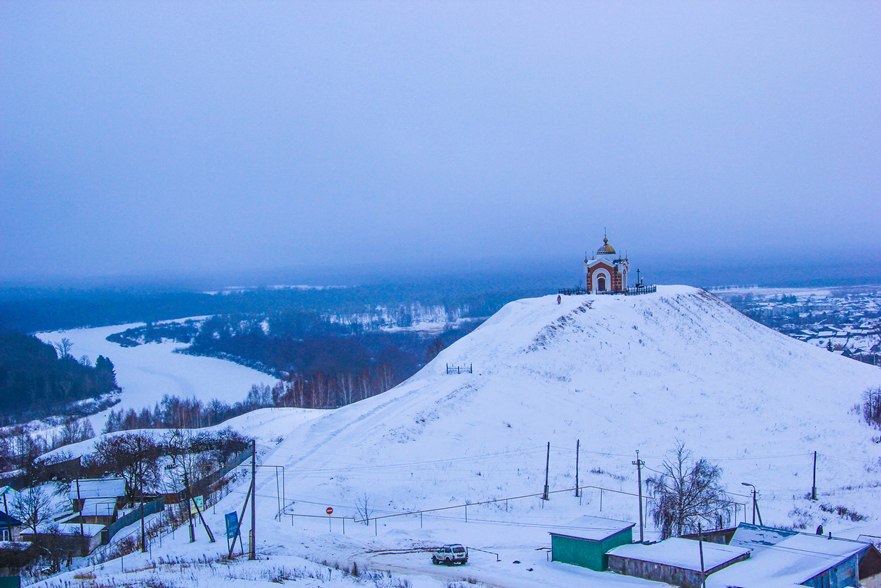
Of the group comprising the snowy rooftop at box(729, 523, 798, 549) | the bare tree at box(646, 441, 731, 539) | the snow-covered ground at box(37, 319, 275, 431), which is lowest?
the snow-covered ground at box(37, 319, 275, 431)

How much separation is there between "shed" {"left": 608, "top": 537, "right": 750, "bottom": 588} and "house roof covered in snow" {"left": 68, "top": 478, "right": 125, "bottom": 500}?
991 inches

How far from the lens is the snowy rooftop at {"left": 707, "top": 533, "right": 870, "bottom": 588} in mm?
19016

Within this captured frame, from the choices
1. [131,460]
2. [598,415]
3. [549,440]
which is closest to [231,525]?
[131,460]

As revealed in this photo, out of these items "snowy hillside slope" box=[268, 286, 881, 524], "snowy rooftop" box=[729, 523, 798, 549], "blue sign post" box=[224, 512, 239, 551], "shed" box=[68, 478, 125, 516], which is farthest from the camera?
"shed" box=[68, 478, 125, 516]

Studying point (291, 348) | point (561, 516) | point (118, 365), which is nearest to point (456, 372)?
point (561, 516)

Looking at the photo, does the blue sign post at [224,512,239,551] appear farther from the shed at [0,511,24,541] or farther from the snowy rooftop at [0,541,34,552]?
the shed at [0,511,24,541]

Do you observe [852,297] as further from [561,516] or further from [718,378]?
[561,516]

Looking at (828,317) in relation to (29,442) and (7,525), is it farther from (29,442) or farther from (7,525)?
(7,525)

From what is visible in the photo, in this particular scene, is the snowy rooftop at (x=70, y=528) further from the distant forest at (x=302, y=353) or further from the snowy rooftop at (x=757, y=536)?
the distant forest at (x=302, y=353)

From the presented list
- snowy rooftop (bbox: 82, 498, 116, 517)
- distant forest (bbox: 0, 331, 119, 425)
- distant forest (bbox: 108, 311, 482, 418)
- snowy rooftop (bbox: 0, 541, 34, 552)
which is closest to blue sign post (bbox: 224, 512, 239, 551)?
snowy rooftop (bbox: 0, 541, 34, 552)

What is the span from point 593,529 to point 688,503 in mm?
6072

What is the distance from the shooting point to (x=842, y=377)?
5550 centimetres

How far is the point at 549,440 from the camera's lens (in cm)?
3728

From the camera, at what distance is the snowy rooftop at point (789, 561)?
19.0 meters
